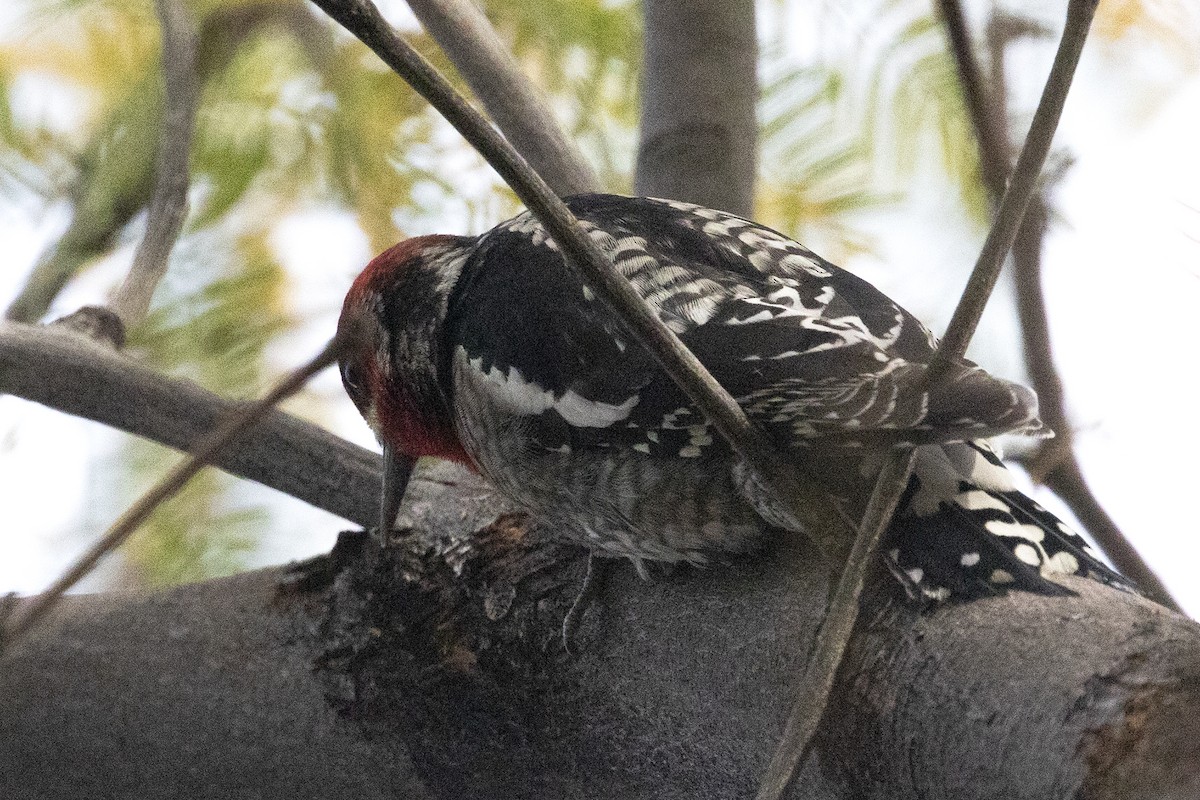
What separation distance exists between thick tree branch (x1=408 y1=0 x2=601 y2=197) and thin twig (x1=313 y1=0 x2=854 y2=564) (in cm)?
144

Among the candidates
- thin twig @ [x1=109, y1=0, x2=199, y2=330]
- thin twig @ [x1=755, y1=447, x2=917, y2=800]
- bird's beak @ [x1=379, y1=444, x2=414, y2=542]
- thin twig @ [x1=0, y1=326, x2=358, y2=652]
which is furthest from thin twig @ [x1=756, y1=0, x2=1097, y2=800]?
thin twig @ [x1=109, y1=0, x2=199, y2=330]

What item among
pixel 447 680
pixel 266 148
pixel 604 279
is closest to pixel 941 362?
pixel 604 279

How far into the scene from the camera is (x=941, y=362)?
133cm

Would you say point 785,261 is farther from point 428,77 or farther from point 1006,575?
point 428,77

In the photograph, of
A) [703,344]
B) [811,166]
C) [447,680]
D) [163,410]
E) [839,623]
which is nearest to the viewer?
Result: [839,623]

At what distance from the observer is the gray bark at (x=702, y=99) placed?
108 inches

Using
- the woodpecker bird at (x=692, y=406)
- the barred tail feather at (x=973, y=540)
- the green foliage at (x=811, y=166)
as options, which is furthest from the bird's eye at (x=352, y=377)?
the barred tail feather at (x=973, y=540)

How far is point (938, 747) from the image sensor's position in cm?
134

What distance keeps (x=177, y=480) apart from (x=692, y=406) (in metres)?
1.01

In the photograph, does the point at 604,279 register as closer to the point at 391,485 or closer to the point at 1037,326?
the point at 1037,326

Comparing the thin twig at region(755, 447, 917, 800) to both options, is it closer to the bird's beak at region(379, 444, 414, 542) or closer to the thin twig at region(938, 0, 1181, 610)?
the thin twig at region(938, 0, 1181, 610)

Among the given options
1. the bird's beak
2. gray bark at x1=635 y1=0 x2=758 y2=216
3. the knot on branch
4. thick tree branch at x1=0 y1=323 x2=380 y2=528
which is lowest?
the bird's beak

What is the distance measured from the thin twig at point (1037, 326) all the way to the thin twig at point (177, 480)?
1.68ft

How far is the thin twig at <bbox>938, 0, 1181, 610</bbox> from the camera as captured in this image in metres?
1.04
